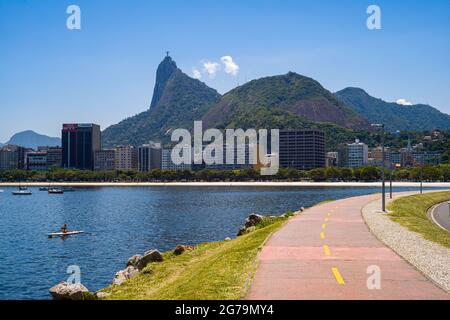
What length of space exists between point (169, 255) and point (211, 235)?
69.0 ft

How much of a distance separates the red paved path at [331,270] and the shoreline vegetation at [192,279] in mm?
679

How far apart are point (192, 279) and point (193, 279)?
14 cm

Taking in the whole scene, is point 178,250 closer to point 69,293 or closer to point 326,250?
point 326,250

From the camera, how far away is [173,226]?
211ft

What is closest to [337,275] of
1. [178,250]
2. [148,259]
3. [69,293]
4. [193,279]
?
[193,279]

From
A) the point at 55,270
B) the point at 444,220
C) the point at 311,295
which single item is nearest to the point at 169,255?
the point at 55,270

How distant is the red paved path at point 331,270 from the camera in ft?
46.9

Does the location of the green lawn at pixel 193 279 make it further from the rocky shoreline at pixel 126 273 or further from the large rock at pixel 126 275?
the large rock at pixel 126 275

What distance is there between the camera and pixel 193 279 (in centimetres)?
1914

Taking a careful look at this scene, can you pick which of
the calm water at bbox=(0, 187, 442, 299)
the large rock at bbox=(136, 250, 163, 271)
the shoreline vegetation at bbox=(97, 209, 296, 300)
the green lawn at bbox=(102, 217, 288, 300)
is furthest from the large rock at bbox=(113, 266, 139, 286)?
the calm water at bbox=(0, 187, 442, 299)

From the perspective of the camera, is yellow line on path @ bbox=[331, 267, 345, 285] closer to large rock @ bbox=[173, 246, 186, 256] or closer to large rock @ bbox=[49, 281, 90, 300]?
large rock @ bbox=[49, 281, 90, 300]

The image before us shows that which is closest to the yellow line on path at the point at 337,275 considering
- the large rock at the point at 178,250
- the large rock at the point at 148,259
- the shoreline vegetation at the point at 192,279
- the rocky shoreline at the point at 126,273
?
the shoreline vegetation at the point at 192,279

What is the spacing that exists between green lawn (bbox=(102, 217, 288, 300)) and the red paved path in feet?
2.27
